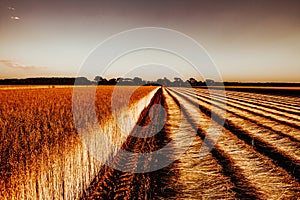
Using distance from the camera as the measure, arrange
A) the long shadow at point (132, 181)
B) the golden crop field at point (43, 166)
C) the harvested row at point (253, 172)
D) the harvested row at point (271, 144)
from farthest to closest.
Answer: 1. the harvested row at point (271, 144)
2. the harvested row at point (253, 172)
3. the long shadow at point (132, 181)
4. the golden crop field at point (43, 166)

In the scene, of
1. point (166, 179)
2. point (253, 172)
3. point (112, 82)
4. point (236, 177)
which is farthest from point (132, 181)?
point (112, 82)

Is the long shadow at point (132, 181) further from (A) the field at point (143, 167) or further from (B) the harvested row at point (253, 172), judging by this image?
(B) the harvested row at point (253, 172)

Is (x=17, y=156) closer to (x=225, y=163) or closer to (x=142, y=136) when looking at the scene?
(x=225, y=163)

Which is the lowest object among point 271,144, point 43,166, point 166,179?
point 166,179

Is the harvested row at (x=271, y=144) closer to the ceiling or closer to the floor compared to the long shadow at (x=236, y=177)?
closer to the ceiling

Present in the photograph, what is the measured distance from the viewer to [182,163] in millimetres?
6711

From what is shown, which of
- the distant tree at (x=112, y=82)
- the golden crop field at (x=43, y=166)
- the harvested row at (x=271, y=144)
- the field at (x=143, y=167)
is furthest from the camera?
the distant tree at (x=112, y=82)

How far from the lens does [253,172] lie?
6.01 meters

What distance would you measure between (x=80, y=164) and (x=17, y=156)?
1264 mm

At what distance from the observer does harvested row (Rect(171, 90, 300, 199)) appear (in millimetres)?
5074

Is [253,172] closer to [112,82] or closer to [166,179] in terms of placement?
[166,179]

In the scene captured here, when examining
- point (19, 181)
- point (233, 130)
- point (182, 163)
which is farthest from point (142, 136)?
point (19, 181)

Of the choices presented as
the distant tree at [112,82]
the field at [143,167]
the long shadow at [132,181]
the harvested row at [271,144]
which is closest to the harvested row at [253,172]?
the field at [143,167]

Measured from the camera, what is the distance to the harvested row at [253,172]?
5.07 m
